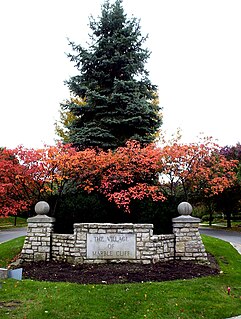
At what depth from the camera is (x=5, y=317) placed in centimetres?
552

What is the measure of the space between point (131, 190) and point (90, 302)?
474cm

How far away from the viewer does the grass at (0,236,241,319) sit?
5.84 metres

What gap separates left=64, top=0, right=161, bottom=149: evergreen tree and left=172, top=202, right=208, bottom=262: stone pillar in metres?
4.22

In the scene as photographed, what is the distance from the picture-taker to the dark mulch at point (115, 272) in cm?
786

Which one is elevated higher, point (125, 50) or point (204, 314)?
point (125, 50)

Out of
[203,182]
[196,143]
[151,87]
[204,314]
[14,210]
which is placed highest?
[151,87]

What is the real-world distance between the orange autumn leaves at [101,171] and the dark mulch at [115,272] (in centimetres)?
199

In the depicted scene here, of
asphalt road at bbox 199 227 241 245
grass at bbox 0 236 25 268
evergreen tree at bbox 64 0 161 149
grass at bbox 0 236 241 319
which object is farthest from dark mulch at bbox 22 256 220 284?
asphalt road at bbox 199 227 241 245

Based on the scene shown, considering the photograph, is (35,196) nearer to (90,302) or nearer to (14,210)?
(14,210)

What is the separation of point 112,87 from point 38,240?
685 cm

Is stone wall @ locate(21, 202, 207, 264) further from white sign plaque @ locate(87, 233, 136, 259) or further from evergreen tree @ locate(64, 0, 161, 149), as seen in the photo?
evergreen tree @ locate(64, 0, 161, 149)

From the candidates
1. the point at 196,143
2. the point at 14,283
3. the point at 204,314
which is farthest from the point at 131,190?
the point at 204,314

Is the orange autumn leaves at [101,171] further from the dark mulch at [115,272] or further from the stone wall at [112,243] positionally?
the dark mulch at [115,272]

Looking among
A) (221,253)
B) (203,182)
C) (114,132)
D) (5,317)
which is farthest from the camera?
(114,132)
